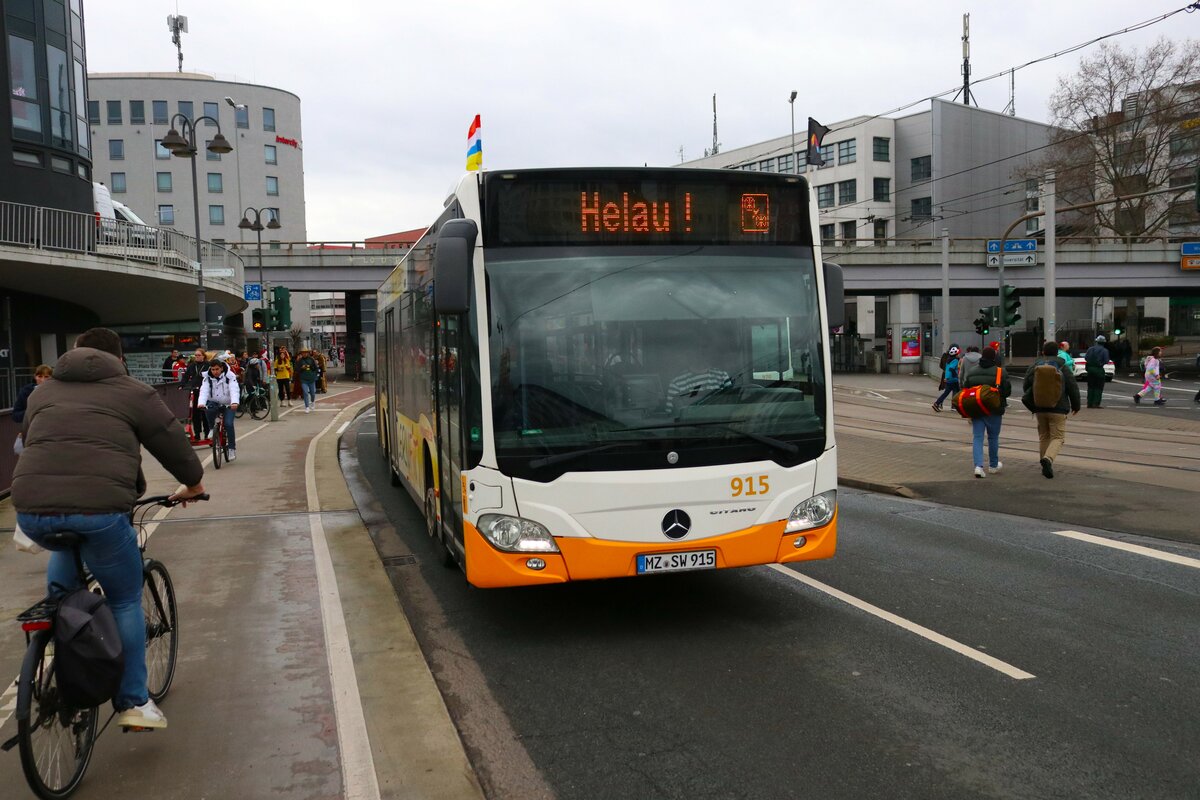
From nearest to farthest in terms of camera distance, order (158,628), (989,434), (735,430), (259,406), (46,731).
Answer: (46,731)
(158,628)
(735,430)
(989,434)
(259,406)

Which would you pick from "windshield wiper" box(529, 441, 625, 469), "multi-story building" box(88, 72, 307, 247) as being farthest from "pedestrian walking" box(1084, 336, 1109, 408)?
"multi-story building" box(88, 72, 307, 247)

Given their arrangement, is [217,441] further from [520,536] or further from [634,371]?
[634,371]

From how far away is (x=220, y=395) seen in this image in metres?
15.0

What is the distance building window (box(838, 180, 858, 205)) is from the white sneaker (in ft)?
241

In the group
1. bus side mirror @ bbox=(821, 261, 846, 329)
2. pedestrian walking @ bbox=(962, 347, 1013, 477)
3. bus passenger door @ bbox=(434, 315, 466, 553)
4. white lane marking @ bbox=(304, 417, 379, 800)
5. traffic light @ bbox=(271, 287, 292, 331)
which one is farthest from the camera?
traffic light @ bbox=(271, 287, 292, 331)

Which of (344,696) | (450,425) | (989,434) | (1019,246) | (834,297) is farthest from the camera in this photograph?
(1019,246)

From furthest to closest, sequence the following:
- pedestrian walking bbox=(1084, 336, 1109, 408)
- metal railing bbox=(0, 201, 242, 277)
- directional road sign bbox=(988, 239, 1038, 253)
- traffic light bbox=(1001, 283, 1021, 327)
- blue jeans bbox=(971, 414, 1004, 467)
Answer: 1. directional road sign bbox=(988, 239, 1038, 253)
2. traffic light bbox=(1001, 283, 1021, 327)
3. pedestrian walking bbox=(1084, 336, 1109, 408)
4. metal railing bbox=(0, 201, 242, 277)
5. blue jeans bbox=(971, 414, 1004, 467)

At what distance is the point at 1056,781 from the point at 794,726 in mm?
1101

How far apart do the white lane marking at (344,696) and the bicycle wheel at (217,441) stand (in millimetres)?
6911

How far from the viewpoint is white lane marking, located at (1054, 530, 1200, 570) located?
780 centimetres

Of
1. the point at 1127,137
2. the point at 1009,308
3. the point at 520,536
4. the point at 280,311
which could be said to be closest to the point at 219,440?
the point at 280,311

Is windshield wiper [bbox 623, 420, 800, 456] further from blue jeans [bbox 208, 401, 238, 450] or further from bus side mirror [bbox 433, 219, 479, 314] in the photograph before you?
blue jeans [bbox 208, 401, 238, 450]

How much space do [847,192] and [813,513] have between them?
235 feet

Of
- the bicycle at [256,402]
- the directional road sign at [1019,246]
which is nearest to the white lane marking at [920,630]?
the bicycle at [256,402]
